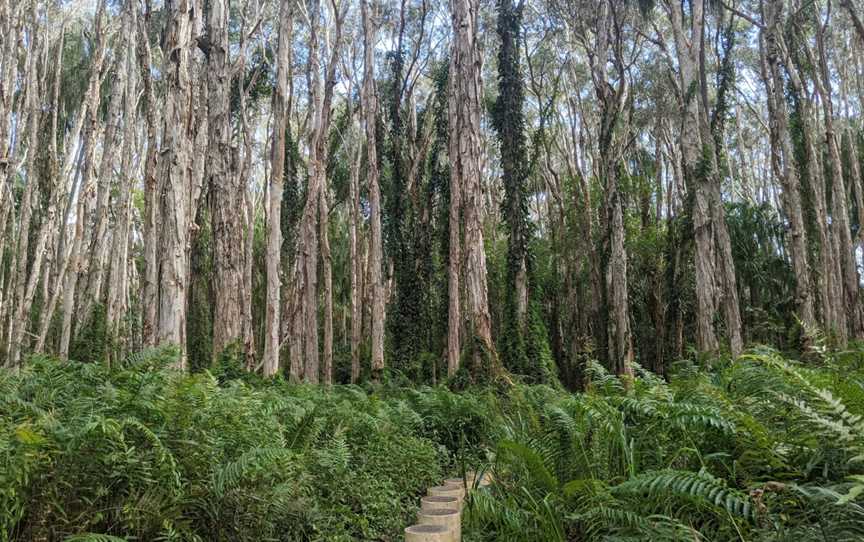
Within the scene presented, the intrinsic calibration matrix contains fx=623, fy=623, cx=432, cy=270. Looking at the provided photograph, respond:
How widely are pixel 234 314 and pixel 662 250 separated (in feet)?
47.7

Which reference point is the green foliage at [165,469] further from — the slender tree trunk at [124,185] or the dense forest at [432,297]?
the slender tree trunk at [124,185]

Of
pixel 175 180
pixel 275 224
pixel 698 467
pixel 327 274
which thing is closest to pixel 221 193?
pixel 275 224

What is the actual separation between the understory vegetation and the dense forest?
0.9 inches

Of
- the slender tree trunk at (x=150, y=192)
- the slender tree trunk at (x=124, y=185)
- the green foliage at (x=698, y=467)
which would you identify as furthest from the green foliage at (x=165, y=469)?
the slender tree trunk at (x=124, y=185)

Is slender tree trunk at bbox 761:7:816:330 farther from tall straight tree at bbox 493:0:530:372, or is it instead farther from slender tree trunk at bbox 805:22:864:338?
tall straight tree at bbox 493:0:530:372

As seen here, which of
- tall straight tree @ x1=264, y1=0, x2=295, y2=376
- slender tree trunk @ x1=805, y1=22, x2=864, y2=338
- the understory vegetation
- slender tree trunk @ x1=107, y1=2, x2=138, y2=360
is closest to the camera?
the understory vegetation

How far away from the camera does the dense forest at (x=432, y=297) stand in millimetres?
3395

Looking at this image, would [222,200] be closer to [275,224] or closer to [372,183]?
[275,224]

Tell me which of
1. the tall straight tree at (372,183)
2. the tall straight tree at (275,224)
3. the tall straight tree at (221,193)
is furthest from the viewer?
the tall straight tree at (372,183)

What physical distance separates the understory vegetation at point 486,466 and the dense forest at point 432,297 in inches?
0.9

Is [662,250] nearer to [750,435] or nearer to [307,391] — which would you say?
[307,391]

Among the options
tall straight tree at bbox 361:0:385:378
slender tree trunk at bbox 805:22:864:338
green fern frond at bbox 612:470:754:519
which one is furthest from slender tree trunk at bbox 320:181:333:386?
green fern frond at bbox 612:470:754:519

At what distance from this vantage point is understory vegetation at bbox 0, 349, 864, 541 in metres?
2.96

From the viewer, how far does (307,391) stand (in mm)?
9555
